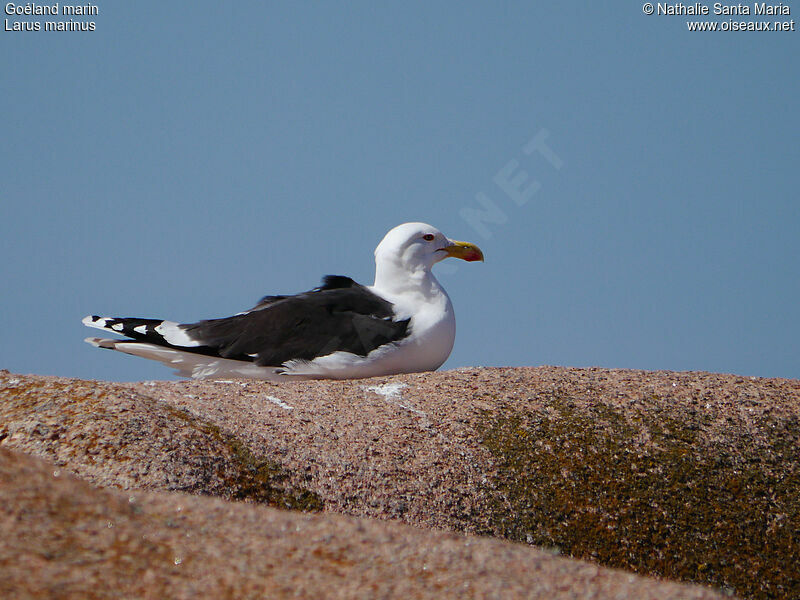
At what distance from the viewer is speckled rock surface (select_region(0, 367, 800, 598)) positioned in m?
4.61

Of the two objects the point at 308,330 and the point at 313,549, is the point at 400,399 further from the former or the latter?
the point at 313,549

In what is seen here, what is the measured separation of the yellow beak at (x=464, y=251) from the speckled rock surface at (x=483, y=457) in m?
2.26

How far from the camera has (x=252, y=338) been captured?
7.07m

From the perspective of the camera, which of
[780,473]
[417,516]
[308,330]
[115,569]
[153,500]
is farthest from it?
[308,330]

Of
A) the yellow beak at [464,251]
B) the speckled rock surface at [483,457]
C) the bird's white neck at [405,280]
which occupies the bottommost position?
the speckled rock surface at [483,457]

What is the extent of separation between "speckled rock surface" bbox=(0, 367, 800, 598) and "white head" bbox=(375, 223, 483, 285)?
1991 millimetres

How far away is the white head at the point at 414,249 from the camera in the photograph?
7840 millimetres

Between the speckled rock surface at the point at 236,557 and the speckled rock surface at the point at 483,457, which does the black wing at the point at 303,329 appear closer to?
the speckled rock surface at the point at 483,457

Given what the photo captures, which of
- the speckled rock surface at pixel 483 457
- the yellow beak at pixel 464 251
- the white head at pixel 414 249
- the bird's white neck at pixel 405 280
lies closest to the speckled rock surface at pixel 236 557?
the speckled rock surface at pixel 483 457

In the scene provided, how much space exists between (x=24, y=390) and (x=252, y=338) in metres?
2.13

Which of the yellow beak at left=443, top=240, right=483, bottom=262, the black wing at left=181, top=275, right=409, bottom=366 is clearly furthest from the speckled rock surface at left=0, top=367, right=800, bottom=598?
the yellow beak at left=443, top=240, right=483, bottom=262

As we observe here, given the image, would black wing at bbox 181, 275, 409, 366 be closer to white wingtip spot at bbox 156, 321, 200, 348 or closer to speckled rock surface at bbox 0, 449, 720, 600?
white wingtip spot at bbox 156, 321, 200, 348

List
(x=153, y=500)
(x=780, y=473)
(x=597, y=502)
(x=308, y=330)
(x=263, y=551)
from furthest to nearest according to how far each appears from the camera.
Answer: (x=308, y=330) < (x=780, y=473) < (x=597, y=502) < (x=153, y=500) < (x=263, y=551)

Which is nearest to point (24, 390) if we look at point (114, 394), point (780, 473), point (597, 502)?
point (114, 394)
